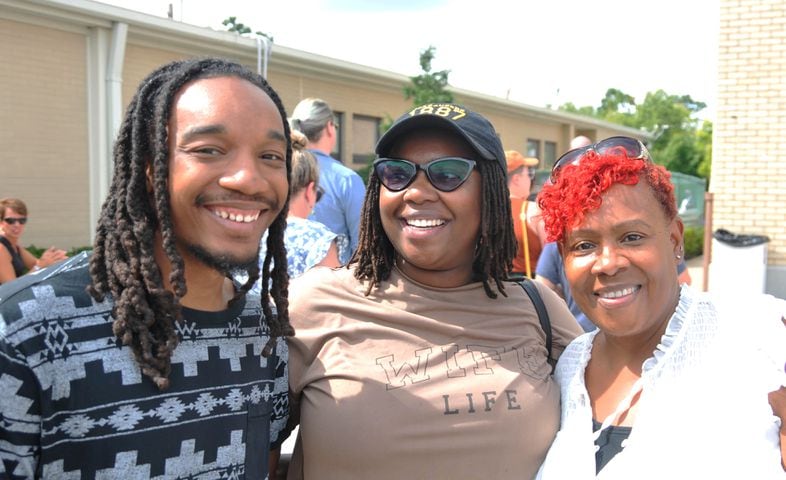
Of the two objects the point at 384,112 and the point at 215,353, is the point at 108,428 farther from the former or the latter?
Answer: the point at 384,112

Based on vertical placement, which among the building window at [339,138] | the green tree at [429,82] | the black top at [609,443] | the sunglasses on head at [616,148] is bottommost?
the black top at [609,443]

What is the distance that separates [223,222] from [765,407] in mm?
1441

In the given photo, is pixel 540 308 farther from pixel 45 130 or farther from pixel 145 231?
pixel 45 130

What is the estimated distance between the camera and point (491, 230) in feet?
7.86

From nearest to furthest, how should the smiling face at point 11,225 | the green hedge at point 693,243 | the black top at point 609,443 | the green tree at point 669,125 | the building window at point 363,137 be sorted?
1. the black top at point 609,443
2. the smiling face at point 11,225
3. the building window at point 363,137
4. the green hedge at point 693,243
5. the green tree at point 669,125

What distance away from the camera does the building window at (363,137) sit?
16266mm

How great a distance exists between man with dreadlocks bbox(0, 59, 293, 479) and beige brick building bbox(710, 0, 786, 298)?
32.0ft

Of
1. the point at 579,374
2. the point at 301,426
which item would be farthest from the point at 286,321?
the point at 579,374

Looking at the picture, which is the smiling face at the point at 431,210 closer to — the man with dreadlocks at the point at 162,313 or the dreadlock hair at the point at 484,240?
the dreadlock hair at the point at 484,240

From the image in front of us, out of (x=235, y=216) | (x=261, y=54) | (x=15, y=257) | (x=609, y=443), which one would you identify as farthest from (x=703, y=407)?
(x=261, y=54)

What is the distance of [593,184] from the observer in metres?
2.07

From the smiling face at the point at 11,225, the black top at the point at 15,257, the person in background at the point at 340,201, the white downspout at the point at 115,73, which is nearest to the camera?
the person in background at the point at 340,201

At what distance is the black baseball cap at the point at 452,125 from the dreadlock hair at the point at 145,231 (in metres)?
0.65

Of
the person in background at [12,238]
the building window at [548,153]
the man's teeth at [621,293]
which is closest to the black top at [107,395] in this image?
the man's teeth at [621,293]
